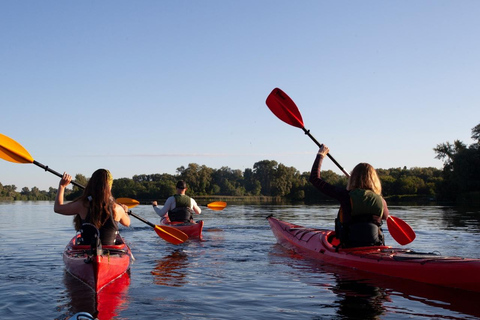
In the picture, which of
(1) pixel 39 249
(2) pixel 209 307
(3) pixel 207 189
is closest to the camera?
(2) pixel 209 307

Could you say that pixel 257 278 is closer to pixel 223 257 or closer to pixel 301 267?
pixel 301 267

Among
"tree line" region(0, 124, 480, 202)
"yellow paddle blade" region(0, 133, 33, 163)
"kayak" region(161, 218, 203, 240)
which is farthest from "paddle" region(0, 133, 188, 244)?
"tree line" region(0, 124, 480, 202)

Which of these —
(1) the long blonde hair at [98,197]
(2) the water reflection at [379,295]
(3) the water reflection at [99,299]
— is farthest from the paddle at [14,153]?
(2) the water reflection at [379,295]

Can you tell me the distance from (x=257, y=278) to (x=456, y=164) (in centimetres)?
4401

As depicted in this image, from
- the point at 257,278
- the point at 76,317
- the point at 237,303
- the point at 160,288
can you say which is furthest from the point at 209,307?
the point at 76,317

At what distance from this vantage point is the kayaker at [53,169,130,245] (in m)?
5.52

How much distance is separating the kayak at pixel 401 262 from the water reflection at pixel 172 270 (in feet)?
7.70

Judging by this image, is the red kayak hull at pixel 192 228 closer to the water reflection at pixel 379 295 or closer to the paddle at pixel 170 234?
the paddle at pixel 170 234

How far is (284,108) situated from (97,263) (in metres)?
5.10

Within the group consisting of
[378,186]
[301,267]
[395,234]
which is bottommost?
[301,267]

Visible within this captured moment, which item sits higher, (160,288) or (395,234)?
(395,234)

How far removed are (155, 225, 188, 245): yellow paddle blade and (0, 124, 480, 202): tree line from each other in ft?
34.2

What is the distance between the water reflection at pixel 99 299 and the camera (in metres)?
4.51

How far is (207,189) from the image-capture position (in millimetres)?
91125
